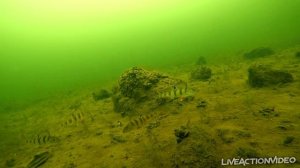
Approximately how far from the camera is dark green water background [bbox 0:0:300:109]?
2037 inches

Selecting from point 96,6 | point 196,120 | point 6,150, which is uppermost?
point 96,6

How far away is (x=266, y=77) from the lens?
34.8 feet

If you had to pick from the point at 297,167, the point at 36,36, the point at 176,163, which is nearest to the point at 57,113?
the point at 176,163

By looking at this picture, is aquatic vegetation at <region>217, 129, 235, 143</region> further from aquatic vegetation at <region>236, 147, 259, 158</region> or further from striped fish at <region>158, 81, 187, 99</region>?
striped fish at <region>158, 81, 187, 99</region>

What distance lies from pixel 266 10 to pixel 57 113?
75885 millimetres

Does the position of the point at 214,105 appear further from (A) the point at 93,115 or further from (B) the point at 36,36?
(B) the point at 36,36

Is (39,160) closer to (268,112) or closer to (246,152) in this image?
(246,152)

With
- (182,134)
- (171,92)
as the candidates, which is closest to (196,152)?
(182,134)

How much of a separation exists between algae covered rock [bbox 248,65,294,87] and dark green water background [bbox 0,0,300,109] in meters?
33.0

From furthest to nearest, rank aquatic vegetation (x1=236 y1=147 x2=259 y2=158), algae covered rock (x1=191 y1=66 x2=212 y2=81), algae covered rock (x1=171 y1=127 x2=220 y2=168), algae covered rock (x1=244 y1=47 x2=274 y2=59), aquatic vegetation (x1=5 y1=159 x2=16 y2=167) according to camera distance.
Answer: algae covered rock (x1=244 y1=47 x2=274 y2=59), algae covered rock (x1=191 y1=66 x2=212 y2=81), aquatic vegetation (x1=5 y1=159 x2=16 y2=167), aquatic vegetation (x1=236 y1=147 x2=259 y2=158), algae covered rock (x1=171 y1=127 x2=220 y2=168)

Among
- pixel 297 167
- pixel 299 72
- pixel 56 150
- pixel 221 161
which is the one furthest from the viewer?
pixel 299 72

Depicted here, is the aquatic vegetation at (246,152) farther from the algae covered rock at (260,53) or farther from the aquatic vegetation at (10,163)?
the algae covered rock at (260,53)

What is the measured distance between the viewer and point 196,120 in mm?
8281

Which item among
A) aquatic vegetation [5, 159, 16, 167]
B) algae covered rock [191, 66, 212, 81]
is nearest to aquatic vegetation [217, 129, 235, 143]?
aquatic vegetation [5, 159, 16, 167]
